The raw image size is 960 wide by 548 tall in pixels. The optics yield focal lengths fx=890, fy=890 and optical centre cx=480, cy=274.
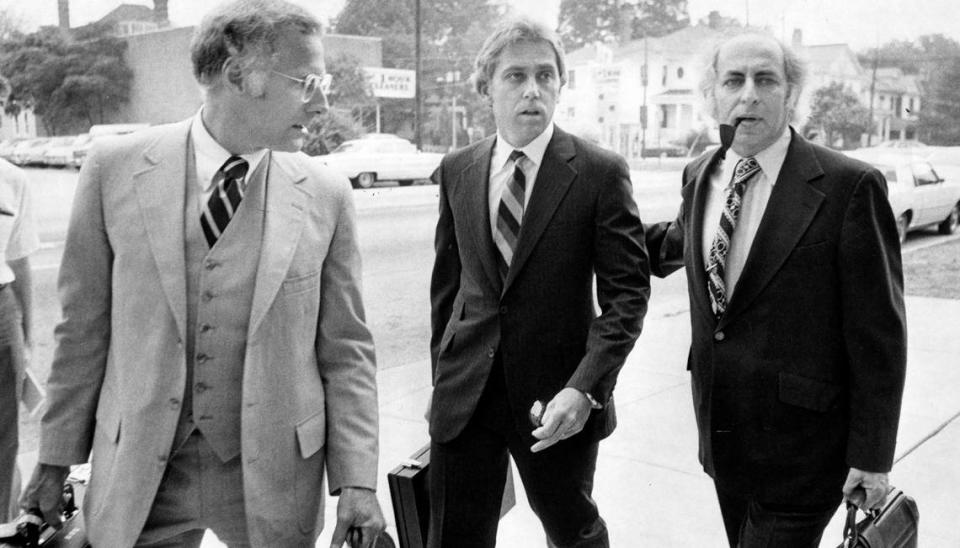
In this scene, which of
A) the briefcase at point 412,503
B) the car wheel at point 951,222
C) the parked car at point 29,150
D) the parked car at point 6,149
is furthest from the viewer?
the car wheel at point 951,222

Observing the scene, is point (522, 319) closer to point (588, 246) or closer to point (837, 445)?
point (588, 246)

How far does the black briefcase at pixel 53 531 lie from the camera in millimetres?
1717

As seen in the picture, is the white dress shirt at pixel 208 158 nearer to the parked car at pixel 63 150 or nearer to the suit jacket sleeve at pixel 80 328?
the suit jacket sleeve at pixel 80 328

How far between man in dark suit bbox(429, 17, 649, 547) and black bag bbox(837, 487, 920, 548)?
0.64 metres

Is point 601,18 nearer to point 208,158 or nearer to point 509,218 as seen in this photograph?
point 509,218

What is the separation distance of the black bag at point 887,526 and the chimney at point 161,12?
5.29 meters

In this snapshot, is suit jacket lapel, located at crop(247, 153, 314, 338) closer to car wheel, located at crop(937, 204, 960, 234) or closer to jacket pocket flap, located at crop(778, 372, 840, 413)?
jacket pocket flap, located at crop(778, 372, 840, 413)

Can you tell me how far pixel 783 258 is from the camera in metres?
2.08

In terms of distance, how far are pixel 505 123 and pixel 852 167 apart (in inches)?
34.9

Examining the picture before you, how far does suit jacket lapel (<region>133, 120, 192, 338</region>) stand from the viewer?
1685mm

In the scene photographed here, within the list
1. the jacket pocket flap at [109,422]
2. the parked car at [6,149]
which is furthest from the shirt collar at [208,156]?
the parked car at [6,149]

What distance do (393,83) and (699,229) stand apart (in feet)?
61.5

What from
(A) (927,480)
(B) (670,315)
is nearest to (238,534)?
(A) (927,480)

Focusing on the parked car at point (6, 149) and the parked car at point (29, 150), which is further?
the parked car at point (29, 150)
